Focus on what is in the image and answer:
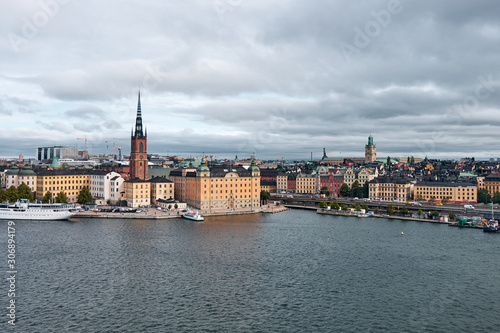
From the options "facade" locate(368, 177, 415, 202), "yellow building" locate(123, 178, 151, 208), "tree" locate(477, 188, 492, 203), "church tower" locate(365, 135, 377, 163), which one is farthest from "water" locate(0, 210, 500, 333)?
"church tower" locate(365, 135, 377, 163)

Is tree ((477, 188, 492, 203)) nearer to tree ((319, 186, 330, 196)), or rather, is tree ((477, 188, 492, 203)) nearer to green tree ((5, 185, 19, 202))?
tree ((319, 186, 330, 196))

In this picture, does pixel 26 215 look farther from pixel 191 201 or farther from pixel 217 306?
pixel 217 306

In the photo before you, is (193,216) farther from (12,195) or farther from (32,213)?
(12,195)

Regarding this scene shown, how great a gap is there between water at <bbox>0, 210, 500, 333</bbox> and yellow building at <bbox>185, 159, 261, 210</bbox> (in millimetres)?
18468

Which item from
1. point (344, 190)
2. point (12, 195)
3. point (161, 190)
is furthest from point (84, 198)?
point (344, 190)

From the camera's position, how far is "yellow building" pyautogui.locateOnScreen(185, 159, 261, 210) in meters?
62.8

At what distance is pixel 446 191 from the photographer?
235ft

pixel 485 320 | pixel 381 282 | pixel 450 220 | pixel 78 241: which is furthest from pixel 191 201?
pixel 485 320

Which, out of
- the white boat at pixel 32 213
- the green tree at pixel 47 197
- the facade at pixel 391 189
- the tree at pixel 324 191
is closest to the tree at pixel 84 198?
the green tree at pixel 47 197

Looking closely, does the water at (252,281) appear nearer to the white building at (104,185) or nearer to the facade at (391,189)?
the white building at (104,185)

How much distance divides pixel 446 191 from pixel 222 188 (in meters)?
34.1

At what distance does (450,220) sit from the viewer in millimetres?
54344

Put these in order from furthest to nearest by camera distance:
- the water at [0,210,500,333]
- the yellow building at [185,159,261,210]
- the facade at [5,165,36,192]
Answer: the facade at [5,165,36,192] → the yellow building at [185,159,261,210] → the water at [0,210,500,333]

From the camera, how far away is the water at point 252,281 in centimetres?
2169
